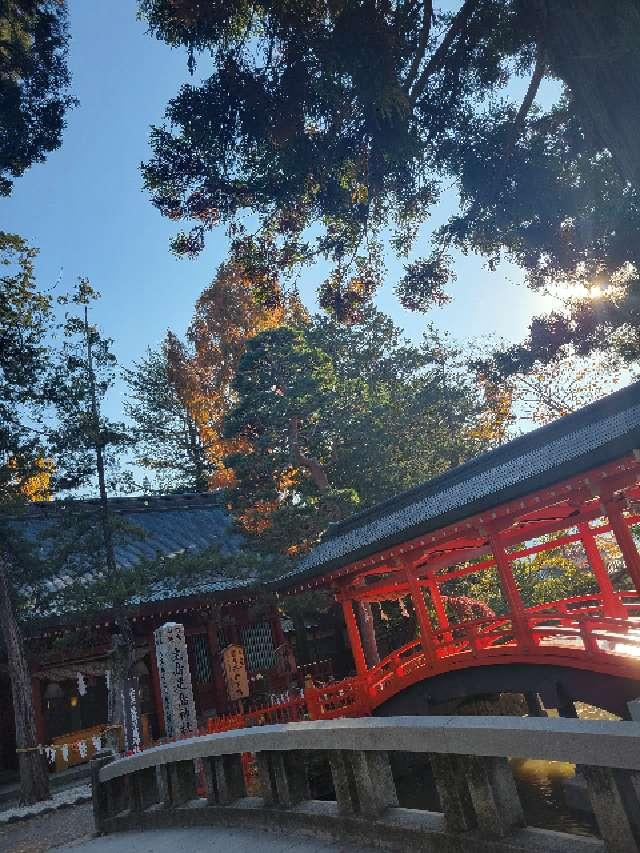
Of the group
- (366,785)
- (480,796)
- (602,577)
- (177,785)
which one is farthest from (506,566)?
(480,796)

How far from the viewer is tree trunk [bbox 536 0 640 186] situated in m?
7.19

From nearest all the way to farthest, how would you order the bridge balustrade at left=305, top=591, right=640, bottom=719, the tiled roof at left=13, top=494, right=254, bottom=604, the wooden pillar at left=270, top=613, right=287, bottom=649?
the bridge balustrade at left=305, top=591, right=640, bottom=719 < the wooden pillar at left=270, top=613, right=287, bottom=649 < the tiled roof at left=13, top=494, right=254, bottom=604

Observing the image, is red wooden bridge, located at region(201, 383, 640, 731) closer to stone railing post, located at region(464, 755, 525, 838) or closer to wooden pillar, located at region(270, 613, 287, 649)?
wooden pillar, located at region(270, 613, 287, 649)

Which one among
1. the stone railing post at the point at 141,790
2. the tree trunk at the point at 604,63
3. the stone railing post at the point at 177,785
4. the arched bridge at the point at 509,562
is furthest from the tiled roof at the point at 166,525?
the tree trunk at the point at 604,63

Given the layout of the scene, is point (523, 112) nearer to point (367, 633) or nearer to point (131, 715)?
point (367, 633)

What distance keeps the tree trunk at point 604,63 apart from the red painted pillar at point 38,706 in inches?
733

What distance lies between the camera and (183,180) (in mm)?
12219

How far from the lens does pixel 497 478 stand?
37.4 ft

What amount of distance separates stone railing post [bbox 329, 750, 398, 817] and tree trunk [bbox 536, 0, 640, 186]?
754cm

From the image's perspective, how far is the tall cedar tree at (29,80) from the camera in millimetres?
11961

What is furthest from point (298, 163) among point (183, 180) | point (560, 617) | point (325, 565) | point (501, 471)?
point (560, 617)

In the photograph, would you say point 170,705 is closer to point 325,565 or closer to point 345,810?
point 325,565

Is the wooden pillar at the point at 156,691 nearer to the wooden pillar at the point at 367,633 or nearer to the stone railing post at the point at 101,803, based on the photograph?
the wooden pillar at the point at 367,633

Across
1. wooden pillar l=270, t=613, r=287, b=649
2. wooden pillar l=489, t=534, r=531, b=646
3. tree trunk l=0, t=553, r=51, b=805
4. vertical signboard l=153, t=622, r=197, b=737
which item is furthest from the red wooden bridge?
wooden pillar l=270, t=613, r=287, b=649
